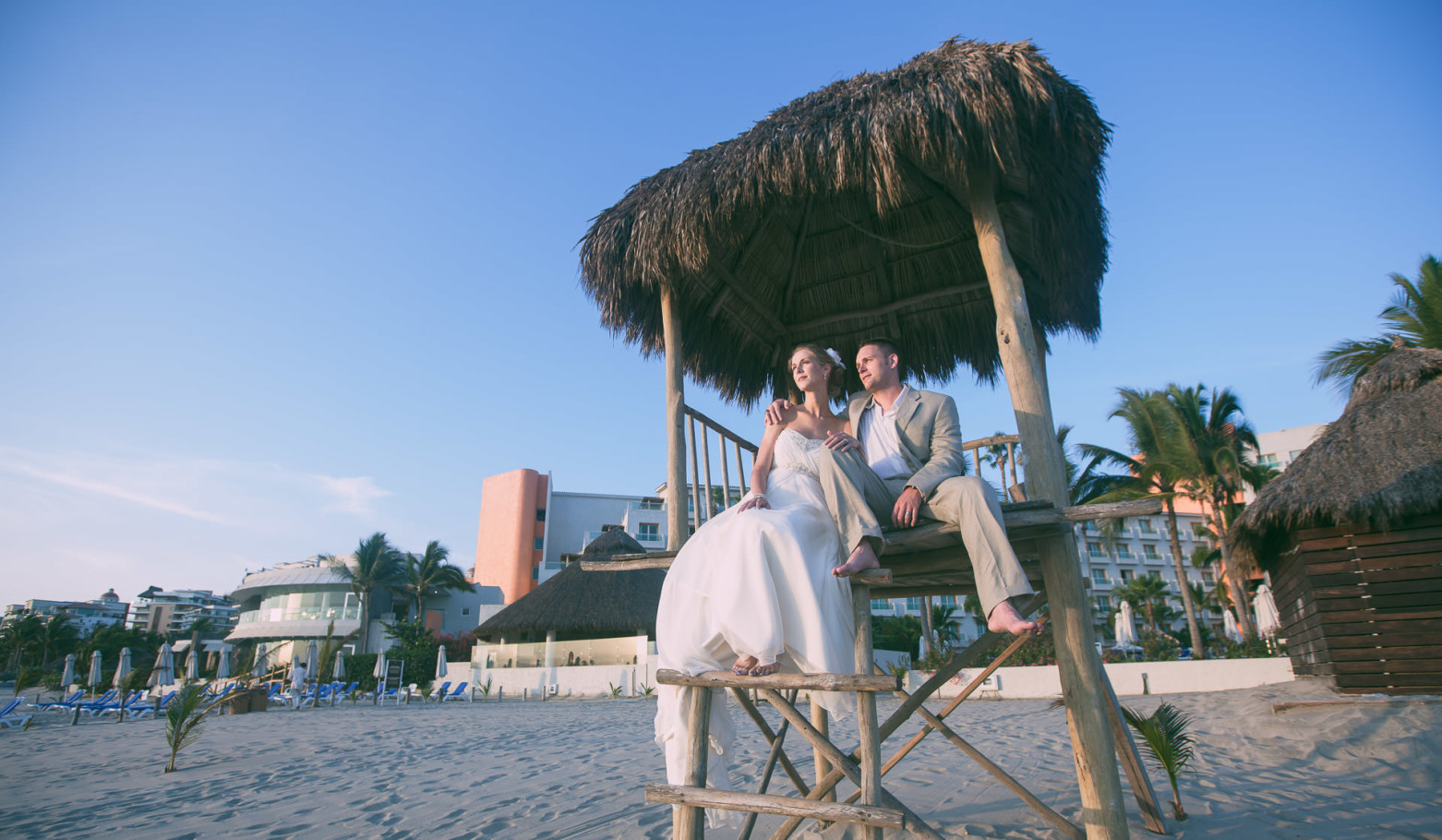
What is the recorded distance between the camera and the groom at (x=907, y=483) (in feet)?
9.45

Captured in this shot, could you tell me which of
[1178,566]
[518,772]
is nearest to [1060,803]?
[518,772]

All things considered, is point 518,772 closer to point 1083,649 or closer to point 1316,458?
point 1083,649

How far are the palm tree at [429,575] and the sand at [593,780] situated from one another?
111 ft

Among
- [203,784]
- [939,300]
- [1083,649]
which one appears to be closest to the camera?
[1083,649]

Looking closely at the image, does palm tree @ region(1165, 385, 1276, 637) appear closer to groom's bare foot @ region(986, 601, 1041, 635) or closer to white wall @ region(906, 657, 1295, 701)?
white wall @ region(906, 657, 1295, 701)

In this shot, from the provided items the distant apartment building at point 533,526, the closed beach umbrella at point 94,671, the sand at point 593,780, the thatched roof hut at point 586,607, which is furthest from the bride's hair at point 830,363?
the distant apartment building at point 533,526

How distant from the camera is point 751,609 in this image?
2.85 meters

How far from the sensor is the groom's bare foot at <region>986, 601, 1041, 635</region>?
2.68 meters

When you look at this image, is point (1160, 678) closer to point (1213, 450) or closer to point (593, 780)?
point (1213, 450)

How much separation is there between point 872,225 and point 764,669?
4.52 m

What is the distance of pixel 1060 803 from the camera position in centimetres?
520

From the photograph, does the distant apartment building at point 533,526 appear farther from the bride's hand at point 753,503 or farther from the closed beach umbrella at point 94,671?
the bride's hand at point 753,503

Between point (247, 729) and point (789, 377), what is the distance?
13.5 m

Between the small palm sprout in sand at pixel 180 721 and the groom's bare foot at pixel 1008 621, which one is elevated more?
the groom's bare foot at pixel 1008 621
